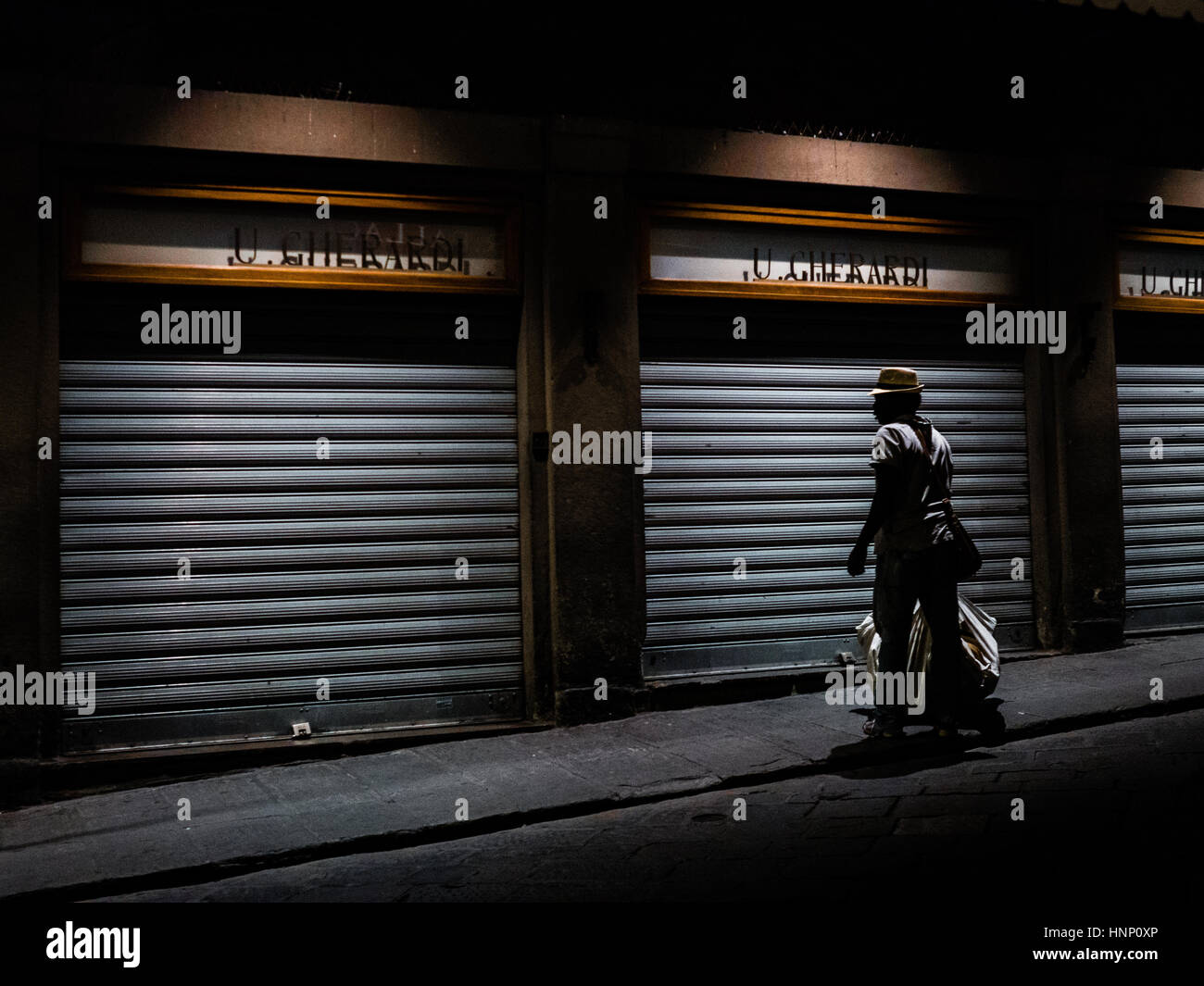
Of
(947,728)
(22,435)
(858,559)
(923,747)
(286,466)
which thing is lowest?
(923,747)

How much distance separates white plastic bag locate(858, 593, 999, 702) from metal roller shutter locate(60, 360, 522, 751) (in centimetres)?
254

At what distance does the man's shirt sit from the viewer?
23.1ft

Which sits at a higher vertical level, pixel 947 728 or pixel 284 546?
pixel 284 546

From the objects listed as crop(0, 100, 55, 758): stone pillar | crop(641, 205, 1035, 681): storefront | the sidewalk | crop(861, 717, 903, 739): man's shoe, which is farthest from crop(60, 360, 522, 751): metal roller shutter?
crop(861, 717, 903, 739): man's shoe

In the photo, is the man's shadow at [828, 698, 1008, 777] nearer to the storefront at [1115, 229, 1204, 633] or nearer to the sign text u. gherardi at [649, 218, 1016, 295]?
the storefront at [1115, 229, 1204, 633]

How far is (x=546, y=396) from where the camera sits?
841cm

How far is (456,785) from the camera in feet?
22.5

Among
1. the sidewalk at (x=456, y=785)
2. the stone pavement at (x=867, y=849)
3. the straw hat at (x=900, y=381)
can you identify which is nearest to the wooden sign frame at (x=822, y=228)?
the straw hat at (x=900, y=381)

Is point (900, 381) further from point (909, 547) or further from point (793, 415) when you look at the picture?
point (793, 415)

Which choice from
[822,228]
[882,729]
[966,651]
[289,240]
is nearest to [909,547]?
[966,651]

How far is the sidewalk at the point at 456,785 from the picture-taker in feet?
19.2

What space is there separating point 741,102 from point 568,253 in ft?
6.61

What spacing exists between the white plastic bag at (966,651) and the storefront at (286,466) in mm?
2547

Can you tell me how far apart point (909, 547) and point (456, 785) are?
308 cm
